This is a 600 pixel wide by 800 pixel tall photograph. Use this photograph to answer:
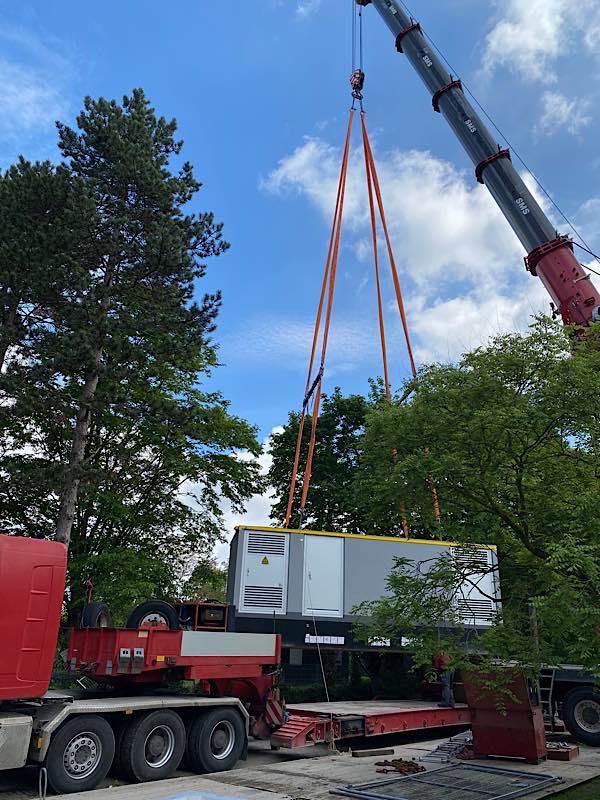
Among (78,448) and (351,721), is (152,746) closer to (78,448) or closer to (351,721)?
(351,721)

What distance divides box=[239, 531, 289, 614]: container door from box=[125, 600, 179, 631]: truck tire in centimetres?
343

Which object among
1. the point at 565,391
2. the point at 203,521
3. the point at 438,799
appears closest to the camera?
the point at 565,391

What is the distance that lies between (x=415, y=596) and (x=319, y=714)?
4960 millimetres

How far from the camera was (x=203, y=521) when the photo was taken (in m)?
23.8

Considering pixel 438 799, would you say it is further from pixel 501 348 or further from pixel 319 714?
pixel 501 348

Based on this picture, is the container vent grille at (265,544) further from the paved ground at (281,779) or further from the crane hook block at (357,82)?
the crane hook block at (357,82)

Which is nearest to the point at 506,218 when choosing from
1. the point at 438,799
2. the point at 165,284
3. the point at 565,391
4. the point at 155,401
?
the point at 165,284

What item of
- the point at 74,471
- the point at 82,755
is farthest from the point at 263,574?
the point at 74,471

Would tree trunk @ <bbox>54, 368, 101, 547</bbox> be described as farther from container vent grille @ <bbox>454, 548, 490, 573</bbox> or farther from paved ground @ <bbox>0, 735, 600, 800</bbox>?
container vent grille @ <bbox>454, 548, 490, 573</bbox>

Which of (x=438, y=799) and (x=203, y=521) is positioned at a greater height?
(x=203, y=521)

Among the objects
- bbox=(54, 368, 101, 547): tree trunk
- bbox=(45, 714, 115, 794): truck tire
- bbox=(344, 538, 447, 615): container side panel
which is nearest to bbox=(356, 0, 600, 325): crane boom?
bbox=(344, 538, 447, 615): container side panel

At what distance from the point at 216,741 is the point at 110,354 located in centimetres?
1091

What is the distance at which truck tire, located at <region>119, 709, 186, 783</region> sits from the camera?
9.59 meters

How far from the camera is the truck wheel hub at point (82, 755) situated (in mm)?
8883
